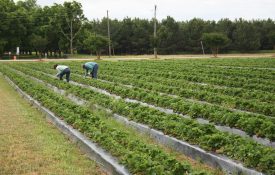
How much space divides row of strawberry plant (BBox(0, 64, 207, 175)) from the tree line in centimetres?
4391

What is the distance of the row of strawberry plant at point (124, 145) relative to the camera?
6.33 m

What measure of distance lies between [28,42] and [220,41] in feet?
102

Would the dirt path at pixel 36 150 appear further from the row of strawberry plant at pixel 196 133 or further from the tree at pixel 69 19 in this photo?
the tree at pixel 69 19

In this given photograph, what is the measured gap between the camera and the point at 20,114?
12.6 m

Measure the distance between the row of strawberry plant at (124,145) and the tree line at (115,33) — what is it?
43908 mm

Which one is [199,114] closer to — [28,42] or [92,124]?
[92,124]

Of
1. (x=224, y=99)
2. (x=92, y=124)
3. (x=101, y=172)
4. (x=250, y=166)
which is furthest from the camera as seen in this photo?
(x=224, y=99)

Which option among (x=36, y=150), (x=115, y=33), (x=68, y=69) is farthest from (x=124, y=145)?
(x=115, y=33)

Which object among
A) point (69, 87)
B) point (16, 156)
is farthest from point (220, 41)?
point (16, 156)

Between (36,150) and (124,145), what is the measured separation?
6.14ft

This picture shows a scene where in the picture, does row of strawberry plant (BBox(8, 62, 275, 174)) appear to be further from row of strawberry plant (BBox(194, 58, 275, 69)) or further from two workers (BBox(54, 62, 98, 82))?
row of strawberry plant (BBox(194, 58, 275, 69))

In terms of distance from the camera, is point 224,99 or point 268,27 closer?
point 224,99

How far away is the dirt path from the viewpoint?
281 inches

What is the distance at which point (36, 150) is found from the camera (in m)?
8.36
